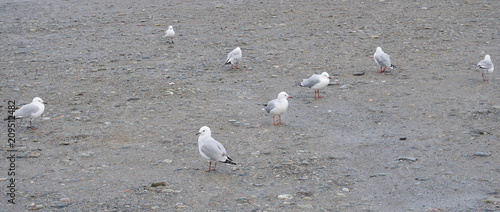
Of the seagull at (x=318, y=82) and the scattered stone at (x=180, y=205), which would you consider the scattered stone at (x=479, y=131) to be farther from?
the scattered stone at (x=180, y=205)

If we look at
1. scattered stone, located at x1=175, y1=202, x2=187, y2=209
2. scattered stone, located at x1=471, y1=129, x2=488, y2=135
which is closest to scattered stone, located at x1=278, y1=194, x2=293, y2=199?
scattered stone, located at x1=175, y1=202, x2=187, y2=209

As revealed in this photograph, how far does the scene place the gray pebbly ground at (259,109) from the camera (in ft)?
23.2

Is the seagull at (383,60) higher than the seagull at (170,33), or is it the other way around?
the seagull at (170,33)

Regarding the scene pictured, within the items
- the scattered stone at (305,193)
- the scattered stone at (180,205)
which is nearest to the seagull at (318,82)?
the scattered stone at (305,193)

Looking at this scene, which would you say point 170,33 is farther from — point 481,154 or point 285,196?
point 481,154

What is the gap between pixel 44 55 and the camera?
1441 centimetres

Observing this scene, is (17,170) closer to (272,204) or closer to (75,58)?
(272,204)

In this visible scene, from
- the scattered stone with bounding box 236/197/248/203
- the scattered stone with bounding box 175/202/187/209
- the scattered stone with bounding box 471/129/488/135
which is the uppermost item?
the scattered stone with bounding box 471/129/488/135

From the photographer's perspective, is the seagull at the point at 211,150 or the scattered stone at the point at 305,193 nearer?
the scattered stone at the point at 305,193

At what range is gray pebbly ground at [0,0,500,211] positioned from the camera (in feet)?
23.2

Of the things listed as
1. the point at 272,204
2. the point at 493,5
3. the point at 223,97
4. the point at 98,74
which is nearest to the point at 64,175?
the point at 272,204

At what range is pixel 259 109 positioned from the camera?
10.5 metres

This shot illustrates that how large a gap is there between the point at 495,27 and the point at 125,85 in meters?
10.6

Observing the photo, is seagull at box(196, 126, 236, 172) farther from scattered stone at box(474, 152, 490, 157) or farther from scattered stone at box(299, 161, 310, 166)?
scattered stone at box(474, 152, 490, 157)
